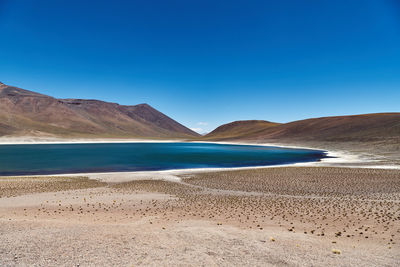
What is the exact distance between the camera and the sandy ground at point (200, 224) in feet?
27.9

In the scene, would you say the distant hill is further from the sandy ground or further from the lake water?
the sandy ground

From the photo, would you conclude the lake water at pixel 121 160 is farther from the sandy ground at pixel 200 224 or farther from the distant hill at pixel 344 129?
the distant hill at pixel 344 129

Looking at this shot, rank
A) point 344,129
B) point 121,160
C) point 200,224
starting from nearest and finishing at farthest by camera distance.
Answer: point 200,224
point 121,160
point 344,129

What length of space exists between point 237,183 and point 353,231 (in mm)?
15596

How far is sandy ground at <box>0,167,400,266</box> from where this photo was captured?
8.51 metres

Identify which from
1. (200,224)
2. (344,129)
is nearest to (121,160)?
(200,224)

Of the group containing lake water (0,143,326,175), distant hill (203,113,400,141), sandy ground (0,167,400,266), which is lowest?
sandy ground (0,167,400,266)

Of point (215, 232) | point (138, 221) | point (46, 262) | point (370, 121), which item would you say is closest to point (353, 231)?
point (215, 232)

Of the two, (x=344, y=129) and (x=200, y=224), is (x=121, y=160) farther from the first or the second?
(x=344, y=129)

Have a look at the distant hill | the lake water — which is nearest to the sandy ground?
the lake water

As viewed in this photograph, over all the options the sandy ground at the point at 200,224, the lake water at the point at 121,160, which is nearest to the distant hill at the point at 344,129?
the lake water at the point at 121,160

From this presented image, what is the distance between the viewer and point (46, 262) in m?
7.75

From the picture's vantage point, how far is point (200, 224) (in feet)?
42.4

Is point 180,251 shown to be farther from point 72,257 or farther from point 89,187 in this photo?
point 89,187
